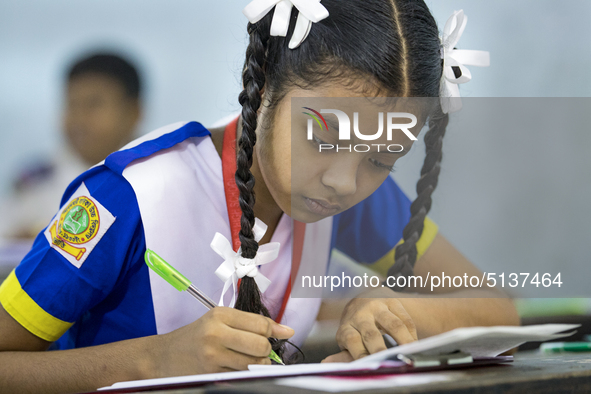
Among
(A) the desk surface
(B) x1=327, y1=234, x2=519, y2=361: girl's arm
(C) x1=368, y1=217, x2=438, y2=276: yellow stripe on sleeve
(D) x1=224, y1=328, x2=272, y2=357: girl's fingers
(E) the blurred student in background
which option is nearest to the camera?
(A) the desk surface

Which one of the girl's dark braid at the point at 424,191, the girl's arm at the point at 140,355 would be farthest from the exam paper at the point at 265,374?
the girl's dark braid at the point at 424,191

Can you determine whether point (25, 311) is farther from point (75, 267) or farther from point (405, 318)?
point (405, 318)

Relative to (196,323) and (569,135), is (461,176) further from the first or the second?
(196,323)

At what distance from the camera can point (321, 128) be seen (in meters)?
0.63

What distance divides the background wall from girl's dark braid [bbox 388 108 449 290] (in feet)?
0.08

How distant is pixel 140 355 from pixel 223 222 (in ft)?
0.76

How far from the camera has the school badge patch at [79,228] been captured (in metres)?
0.62

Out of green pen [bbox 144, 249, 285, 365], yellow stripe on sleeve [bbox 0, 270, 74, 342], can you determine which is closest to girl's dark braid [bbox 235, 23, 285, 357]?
green pen [bbox 144, 249, 285, 365]

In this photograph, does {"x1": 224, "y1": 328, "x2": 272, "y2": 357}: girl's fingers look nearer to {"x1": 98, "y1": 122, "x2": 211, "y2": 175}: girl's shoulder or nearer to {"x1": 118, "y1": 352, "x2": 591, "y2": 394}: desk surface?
{"x1": 118, "y1": 352, "x2": 591, "y2": 394}: desk surface

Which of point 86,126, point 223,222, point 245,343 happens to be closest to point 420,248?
point 223,222

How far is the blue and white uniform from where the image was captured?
617 millimetres

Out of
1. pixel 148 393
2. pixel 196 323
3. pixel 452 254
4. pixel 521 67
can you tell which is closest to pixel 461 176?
pixel 452 254

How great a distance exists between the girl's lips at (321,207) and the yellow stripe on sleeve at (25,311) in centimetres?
34

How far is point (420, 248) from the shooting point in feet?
2.85
